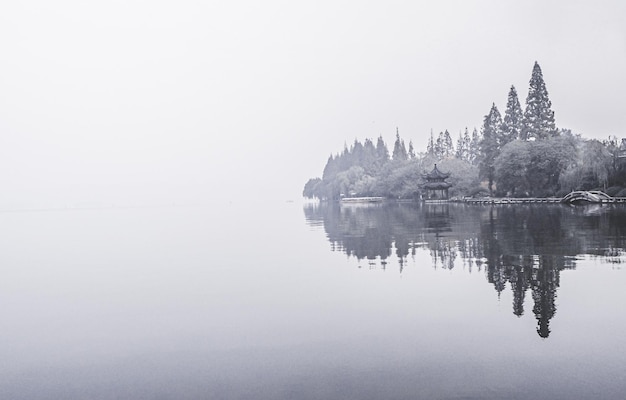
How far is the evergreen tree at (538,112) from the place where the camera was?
69875 mm

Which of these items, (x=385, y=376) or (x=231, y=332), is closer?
(x=385, y=376)

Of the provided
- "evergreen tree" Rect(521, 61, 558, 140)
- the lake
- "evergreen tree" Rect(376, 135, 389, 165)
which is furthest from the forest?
the lake

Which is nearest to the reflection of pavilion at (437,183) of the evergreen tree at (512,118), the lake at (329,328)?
the evergreen tree at (512,118)

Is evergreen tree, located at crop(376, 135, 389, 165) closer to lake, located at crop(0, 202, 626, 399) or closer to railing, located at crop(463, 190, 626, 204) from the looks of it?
railing, located at crop(463, 190, 626, 204)

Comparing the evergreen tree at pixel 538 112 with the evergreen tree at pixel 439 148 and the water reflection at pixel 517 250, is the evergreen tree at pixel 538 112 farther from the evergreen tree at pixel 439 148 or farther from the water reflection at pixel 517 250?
the water reflection at pixel 517 250

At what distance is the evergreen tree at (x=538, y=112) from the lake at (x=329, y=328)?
5824 centimetres

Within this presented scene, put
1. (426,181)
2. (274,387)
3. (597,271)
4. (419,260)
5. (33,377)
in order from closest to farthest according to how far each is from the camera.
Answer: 1. (274,387)
2. (33,377)
3. (597,271)
4. (419,260)
5. (426,181)

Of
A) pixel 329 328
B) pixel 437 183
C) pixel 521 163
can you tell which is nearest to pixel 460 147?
pixel 437 183

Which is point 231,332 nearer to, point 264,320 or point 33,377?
point 264,320

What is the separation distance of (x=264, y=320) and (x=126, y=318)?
3.42m

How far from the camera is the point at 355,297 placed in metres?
11.6

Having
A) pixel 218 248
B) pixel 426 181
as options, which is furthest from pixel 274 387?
pixel 426 181

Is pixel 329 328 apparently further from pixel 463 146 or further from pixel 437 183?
pixel 463 146

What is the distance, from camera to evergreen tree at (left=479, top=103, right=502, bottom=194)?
7406 centimetres
